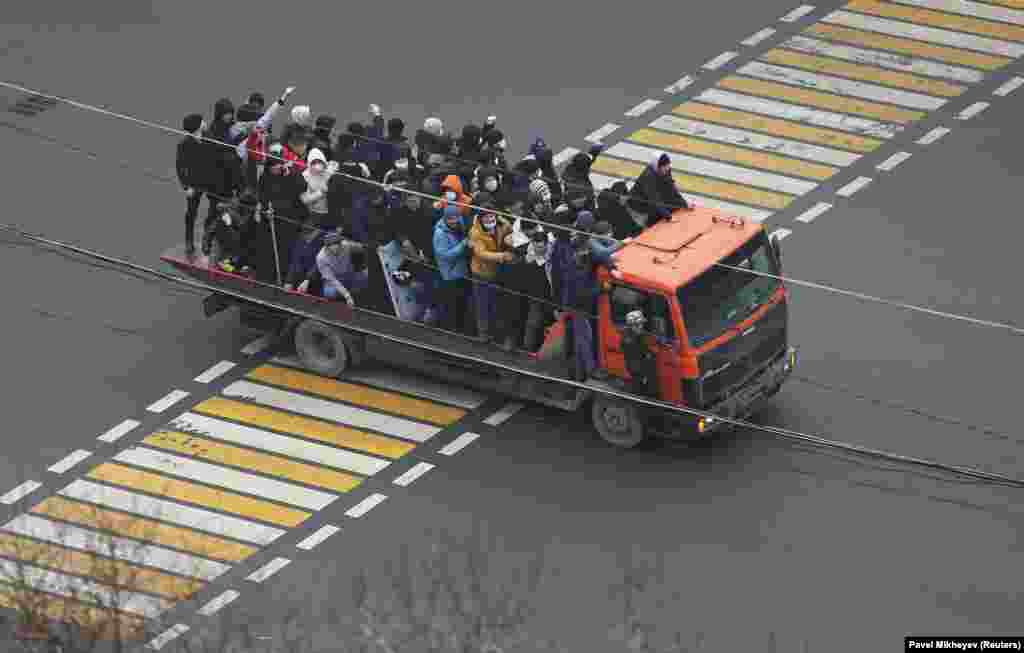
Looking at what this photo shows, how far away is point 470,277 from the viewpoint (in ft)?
105

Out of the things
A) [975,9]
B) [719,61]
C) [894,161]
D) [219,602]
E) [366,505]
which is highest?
[975,9]

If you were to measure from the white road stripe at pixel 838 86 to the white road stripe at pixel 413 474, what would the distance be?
1087cm

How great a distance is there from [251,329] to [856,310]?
25.7 ft

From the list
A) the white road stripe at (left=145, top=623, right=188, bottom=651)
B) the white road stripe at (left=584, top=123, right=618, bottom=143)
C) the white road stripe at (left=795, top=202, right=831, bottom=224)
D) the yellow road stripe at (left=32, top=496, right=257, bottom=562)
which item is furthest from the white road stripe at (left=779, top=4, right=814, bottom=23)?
the white road stripe at (left=145, top=623, right=188, bottom=651)

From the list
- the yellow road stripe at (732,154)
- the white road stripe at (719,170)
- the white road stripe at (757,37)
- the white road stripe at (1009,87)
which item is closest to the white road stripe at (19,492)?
the white road stripe at (719,170)

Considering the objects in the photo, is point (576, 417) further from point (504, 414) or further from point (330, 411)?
point (330, 411)

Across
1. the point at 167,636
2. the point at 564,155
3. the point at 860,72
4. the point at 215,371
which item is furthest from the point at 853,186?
the point at 167,636

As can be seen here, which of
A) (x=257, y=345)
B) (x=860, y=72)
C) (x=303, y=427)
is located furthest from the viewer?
(x=860, y=72)

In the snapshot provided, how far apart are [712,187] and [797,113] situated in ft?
7.93

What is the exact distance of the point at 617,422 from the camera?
31.6 m

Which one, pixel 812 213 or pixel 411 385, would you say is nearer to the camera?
pixel 411 385

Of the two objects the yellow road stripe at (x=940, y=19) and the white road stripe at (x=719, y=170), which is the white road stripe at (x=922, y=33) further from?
the white road stripe at (x=719, y=170)

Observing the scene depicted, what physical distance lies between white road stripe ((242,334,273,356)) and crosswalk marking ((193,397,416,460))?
116 centimetres

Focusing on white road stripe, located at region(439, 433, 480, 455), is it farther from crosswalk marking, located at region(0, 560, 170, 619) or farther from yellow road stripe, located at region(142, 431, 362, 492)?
crosswalk marking, located at region(0, 560, 170, 619)
